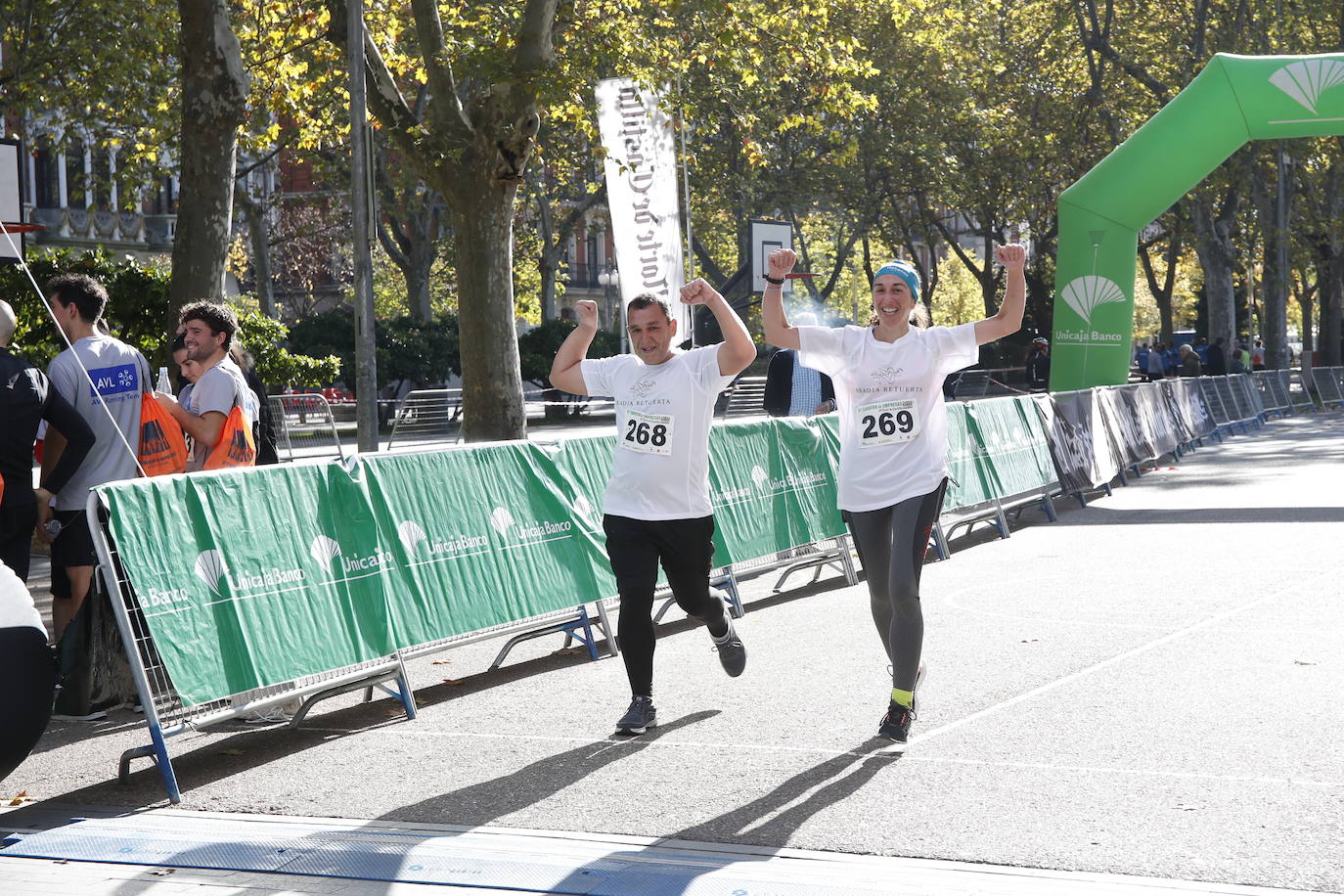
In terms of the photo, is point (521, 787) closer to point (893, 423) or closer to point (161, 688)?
point (161, 688)

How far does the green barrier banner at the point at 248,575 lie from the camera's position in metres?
6.22

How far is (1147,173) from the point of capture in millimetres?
21312

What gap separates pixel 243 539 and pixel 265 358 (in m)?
12.3

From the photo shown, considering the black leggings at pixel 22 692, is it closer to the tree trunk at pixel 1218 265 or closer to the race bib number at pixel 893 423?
the race bib number at pixel 893 423

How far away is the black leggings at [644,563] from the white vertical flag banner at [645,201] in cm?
1362

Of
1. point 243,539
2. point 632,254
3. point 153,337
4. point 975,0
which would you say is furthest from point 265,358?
point 975,0

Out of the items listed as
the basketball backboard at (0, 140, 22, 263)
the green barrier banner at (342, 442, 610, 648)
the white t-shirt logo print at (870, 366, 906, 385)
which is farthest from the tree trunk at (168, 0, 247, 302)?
the white t-shirt logo print at (870, 366, 906, 385)

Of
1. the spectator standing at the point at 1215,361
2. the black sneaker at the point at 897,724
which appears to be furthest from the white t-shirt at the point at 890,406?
the spectator standing at the point at 1215,361

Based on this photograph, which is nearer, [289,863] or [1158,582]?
[289,863]

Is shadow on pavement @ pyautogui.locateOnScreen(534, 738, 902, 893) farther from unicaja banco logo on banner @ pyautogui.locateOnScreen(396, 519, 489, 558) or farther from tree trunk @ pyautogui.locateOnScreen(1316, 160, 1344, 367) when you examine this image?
tree trunk @ pyautogui.locateOnScreen(1316, 160, 1344, 367)

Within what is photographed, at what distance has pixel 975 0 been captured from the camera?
42062 millimetres

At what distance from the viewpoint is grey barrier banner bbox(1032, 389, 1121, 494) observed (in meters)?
16.4

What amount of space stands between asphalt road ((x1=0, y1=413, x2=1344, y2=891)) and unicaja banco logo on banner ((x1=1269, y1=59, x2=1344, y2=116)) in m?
10.9

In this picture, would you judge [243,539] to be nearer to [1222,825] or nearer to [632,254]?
[1222,825]
